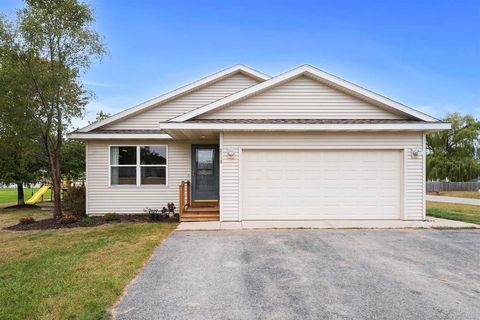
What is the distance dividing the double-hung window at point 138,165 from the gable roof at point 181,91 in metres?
1.06

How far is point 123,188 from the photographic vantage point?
37.8 ft

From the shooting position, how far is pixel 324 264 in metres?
5.42

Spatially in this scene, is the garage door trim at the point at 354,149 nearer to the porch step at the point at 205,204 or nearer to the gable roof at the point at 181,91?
the porch step at the point at 205,204

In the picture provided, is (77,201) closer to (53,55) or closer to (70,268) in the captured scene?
Result: (53,55)

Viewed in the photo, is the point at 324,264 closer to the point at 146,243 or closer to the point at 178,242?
the point at 178,242

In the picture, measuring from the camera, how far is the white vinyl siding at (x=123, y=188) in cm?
1149

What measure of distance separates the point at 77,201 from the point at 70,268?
7544mm

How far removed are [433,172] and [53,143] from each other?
130 ft

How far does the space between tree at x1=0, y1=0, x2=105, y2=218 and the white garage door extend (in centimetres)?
665

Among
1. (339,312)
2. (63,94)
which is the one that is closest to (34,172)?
(63,94)

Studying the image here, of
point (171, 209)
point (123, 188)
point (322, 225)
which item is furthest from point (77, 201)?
point (322, 225)

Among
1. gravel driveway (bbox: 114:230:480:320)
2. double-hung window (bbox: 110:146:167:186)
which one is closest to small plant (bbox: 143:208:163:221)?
double-hung window (bbox: 110:146:167:186)

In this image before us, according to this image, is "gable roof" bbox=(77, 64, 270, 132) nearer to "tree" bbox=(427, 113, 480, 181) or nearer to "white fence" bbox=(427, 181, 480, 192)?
"white fence" bbox=(427, 181, 480, 192)

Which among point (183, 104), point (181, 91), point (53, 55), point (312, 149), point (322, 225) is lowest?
point (322, 225)
